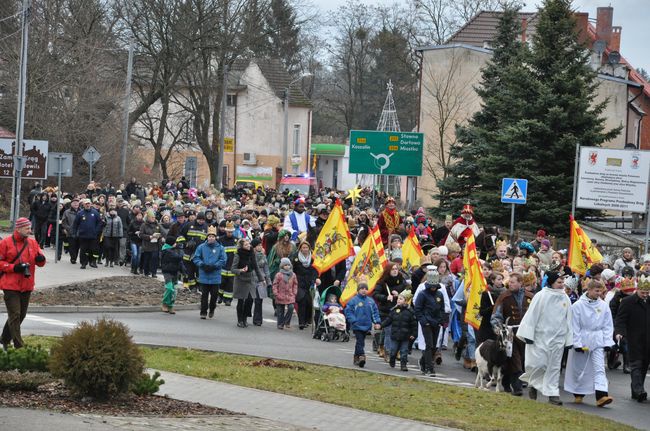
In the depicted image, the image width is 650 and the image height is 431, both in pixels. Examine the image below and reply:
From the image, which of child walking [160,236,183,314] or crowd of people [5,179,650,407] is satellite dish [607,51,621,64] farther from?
child walking [160,236,183,314]

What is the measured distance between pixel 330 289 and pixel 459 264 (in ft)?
7.90

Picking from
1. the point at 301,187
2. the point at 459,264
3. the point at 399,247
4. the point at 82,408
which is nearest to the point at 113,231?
the point at 399,247

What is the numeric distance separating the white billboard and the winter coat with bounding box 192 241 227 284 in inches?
529

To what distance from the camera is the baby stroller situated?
21.9m

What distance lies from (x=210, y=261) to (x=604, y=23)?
60906mm

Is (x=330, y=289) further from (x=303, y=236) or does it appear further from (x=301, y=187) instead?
(x=301, y=187)

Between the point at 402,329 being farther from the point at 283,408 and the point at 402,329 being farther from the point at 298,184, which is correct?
the point at 298,184

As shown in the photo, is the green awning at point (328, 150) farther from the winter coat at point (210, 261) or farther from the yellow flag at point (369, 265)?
the yellow flag at point (369, 265)

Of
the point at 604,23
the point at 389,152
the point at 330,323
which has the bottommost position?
the point at 330,323

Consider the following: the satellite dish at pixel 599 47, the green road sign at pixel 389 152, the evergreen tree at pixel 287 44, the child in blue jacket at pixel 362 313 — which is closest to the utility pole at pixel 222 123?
the evergreen tree at pixel 287 44

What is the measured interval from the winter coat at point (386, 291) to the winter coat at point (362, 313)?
1.01 m

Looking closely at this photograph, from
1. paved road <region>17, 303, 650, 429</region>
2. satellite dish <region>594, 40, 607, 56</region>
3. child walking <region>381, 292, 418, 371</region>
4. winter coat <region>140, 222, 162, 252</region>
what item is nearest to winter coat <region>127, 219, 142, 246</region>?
winter coat <region>140, 222, 162, 252</region>

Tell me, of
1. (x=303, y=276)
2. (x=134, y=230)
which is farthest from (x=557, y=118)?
(x=303, y=276)

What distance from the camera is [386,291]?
20.7 metres
